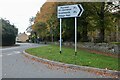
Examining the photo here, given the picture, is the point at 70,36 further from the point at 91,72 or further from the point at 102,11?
the point at 91,72

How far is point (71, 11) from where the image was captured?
19453 millimetres

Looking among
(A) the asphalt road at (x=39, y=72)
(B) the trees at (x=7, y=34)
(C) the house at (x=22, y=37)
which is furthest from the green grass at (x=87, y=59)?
(C) the house at (x=22, y=37)

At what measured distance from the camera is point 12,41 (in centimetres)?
5406

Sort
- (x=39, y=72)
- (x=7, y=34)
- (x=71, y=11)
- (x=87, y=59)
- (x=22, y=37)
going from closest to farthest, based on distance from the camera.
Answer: (x=39, y=72) → (x=87, y=59) → (x=71, y=11) → (x=7, y=34) → (x=22, y=37)

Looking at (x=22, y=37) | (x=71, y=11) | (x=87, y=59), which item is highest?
(x=71, y=11)

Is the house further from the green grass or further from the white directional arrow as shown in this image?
the green grass

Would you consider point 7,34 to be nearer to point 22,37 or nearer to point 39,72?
point 39,72

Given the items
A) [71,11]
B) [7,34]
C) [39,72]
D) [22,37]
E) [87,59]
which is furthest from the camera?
[22,37]

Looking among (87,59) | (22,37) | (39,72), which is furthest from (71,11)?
(22,37)

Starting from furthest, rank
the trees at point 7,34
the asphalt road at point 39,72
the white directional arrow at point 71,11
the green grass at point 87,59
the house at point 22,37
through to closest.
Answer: the house at point 22,37
the trees at point 7,34
the white directional arrow at point 71,11
the green grass at point 87,59
the asphalt road at point 39,72

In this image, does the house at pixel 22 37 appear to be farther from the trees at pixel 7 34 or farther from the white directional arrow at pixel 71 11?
the white directional arrow at pixel 71 11

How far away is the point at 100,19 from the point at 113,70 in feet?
63.9

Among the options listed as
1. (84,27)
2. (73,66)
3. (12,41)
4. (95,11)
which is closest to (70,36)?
(84,27)

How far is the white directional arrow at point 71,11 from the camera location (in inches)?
747
